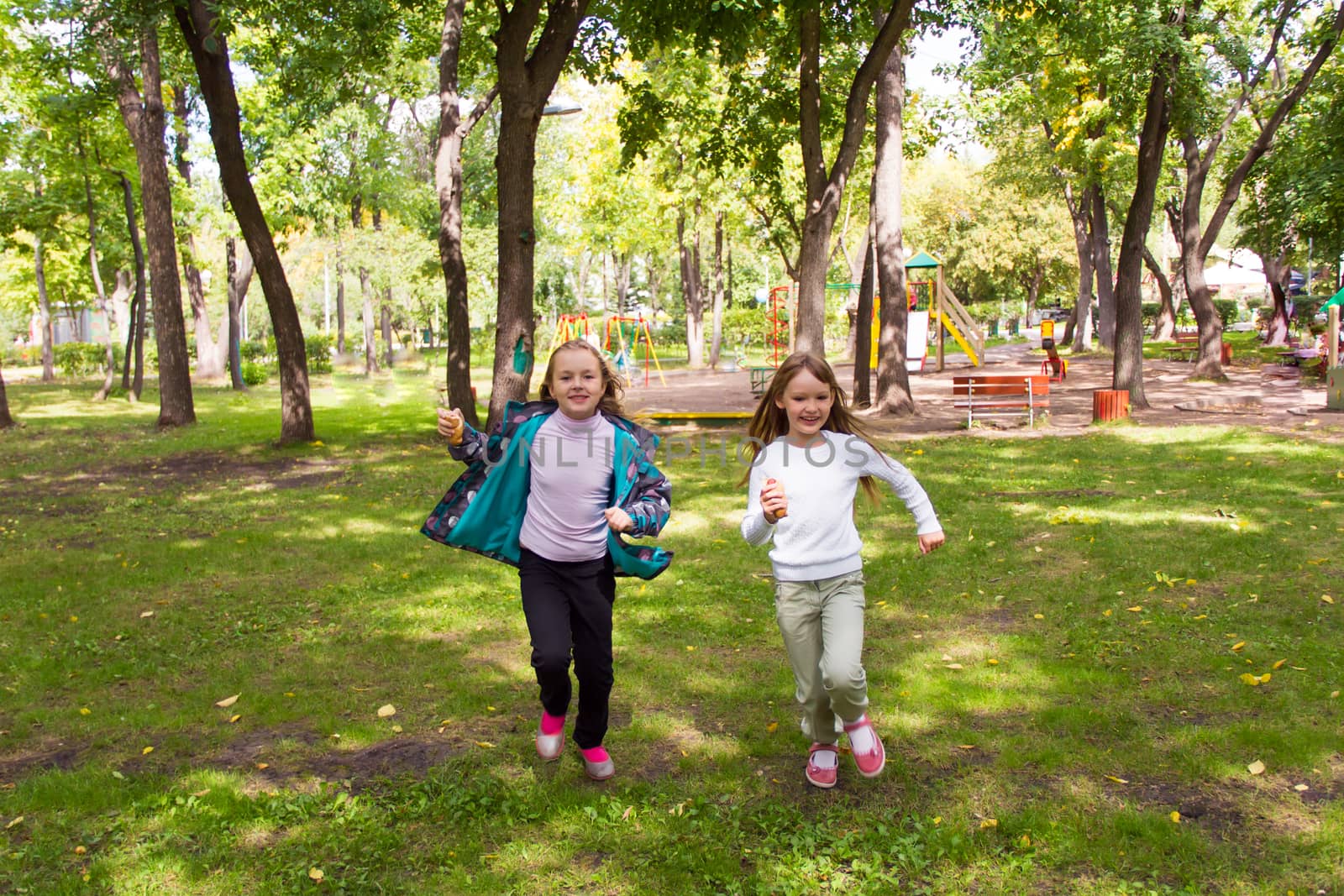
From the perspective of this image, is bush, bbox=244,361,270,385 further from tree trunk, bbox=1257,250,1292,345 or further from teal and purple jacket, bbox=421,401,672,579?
tree trunk, bbox=1257,250,1292,345

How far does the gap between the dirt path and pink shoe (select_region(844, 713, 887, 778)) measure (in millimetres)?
7958

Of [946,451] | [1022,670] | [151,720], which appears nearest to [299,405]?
[946,451]

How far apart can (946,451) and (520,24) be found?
7.46m

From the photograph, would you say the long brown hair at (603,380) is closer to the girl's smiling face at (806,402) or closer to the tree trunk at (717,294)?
the girl's smiling face at (806,402)

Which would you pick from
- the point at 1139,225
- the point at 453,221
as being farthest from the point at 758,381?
the point at 453,221

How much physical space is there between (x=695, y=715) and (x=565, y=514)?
4.36ft

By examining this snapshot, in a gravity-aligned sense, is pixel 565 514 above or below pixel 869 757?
above

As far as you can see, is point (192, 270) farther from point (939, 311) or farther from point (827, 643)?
point (827, 643)

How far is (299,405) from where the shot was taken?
1612 cm

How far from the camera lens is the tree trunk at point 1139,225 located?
16234mm

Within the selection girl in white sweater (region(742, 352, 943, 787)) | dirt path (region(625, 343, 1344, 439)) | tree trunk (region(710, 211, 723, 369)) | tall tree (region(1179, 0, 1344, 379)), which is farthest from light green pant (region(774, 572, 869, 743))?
tree trunk (region(710, 211, 723, 369))

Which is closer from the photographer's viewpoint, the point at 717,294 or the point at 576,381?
the point at 576,381

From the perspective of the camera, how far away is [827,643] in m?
4.12

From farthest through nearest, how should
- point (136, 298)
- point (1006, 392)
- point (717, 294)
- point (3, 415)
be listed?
point (717, 294) → point (136, 298) → point (3, 415) → point (1006, 392)
